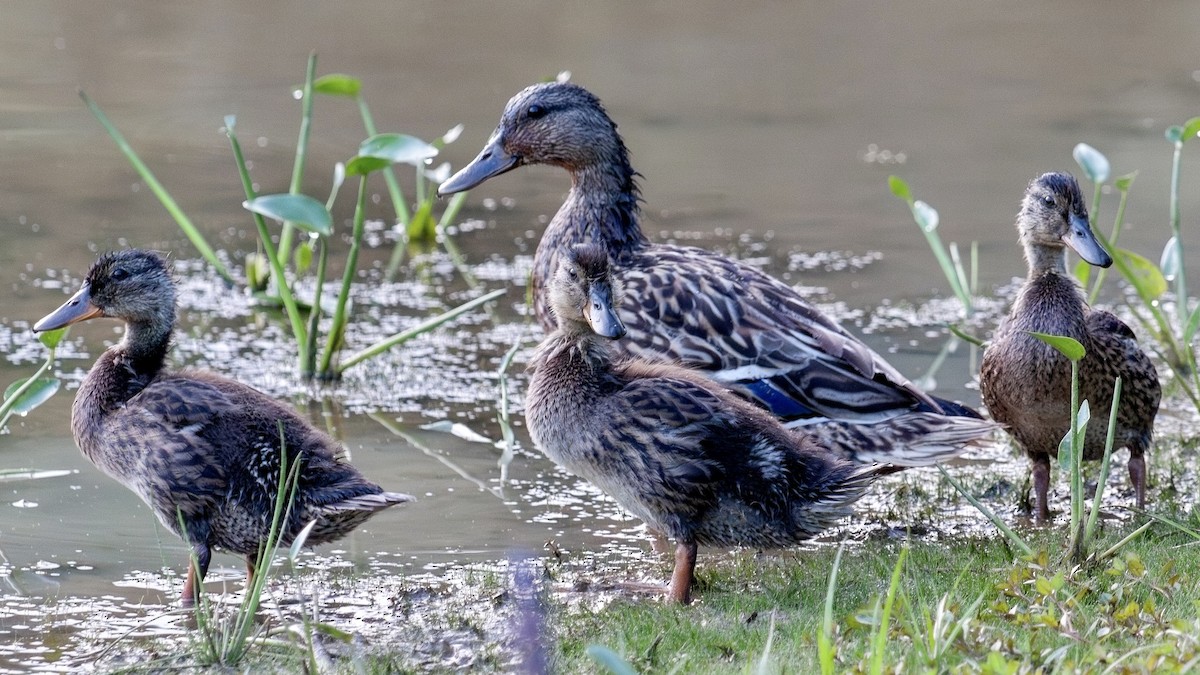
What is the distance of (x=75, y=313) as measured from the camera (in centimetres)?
547

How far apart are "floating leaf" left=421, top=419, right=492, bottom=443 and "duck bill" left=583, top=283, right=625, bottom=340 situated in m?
1.62

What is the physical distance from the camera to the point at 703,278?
19.7 ft

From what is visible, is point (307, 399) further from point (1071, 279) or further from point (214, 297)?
point (1071, 279)

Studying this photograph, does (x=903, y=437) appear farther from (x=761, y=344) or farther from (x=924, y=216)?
(x=924, y=216)

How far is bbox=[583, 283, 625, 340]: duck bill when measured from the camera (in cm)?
488

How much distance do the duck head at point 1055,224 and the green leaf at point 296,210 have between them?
254 centimetres

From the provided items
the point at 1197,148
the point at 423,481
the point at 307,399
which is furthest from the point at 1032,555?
the point at 1197,148

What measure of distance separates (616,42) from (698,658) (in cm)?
1064

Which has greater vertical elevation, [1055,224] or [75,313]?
[1055,224]

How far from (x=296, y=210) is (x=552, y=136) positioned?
1539 millimetres

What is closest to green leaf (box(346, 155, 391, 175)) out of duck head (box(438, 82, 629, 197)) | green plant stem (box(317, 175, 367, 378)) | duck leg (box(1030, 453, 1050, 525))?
green plant stem (box(317, 175, 367, 378))

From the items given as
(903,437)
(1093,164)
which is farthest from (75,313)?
(1093,164)

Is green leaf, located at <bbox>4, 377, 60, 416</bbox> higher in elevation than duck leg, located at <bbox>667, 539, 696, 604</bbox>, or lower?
higher

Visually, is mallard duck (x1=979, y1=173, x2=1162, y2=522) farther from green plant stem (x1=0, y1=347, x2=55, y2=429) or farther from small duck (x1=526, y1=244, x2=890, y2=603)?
green plant stem (x1=0, y1=347, x2=55, y2=429)
